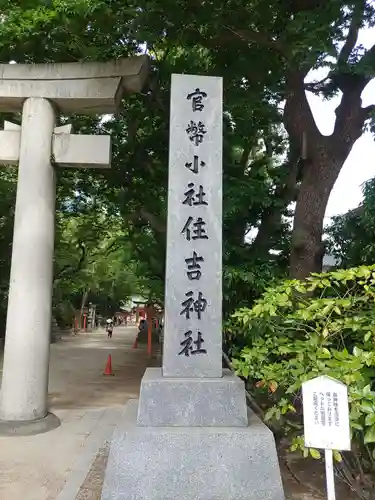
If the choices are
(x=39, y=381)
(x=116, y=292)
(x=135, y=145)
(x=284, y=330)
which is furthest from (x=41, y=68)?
(x=116, y=292)

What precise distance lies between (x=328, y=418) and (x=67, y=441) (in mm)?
4248

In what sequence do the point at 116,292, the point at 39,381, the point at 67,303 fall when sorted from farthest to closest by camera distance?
the point at 116,292, the point at 67,303, the point at 39,381

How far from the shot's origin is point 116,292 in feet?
122

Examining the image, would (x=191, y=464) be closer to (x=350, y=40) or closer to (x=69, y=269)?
(x=350, y=40)

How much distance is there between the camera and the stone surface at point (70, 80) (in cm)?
671

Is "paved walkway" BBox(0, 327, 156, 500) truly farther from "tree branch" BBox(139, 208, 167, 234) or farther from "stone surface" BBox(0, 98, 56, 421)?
"tree branch" BBox(139, 208, 167, 234)

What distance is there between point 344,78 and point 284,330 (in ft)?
15.5

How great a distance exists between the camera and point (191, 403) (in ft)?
13.0

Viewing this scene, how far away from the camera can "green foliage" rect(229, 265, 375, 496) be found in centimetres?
311

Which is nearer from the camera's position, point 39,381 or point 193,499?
point 193,499

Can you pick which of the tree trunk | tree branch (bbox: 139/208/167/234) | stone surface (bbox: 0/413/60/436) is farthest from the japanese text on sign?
tree branch (bbox: 139/208/167/234)

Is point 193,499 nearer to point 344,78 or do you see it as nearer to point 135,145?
point 344,78

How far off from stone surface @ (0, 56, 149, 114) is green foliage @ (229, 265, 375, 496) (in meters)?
4.52

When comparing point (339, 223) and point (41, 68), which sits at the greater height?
point (41, 68)
